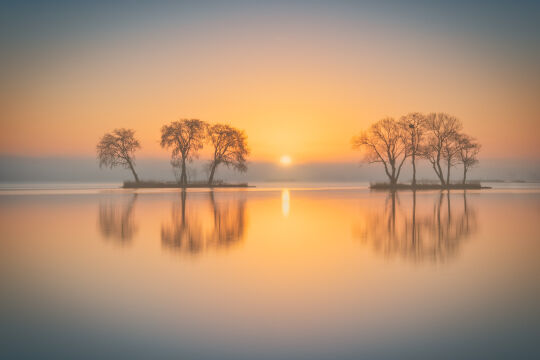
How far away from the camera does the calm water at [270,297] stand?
4.88m

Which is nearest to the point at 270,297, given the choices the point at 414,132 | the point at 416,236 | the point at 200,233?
the point at 200,233

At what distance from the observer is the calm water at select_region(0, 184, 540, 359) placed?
488 cm

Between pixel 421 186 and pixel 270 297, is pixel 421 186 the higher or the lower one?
the higher one

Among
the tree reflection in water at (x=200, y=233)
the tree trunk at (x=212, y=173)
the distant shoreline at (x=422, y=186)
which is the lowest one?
the tree reflection in water at (x=200, y=233)

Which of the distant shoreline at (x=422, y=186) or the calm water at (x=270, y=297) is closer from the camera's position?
the calm water at (x=270, y=297)

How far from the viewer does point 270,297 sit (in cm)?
669

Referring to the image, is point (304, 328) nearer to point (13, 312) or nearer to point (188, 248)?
point (13, 312)

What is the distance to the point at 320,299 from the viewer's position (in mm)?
6605

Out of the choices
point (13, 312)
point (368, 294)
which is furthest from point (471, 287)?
point (13, 312)

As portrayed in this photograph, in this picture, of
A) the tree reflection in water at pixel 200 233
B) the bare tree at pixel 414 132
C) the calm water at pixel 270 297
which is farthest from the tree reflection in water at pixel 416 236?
the bare tree at pixel 414 132

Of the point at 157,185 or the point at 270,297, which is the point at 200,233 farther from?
the point at 157,185

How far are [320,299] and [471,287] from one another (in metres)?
2.94

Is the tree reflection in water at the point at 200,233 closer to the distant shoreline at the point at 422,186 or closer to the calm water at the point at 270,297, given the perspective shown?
the calm water at the point at 270,297

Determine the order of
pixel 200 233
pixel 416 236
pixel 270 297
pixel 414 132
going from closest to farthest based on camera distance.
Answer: pixel 270 297, pixel 416 236, pixel 200 233, pixel 414 132
